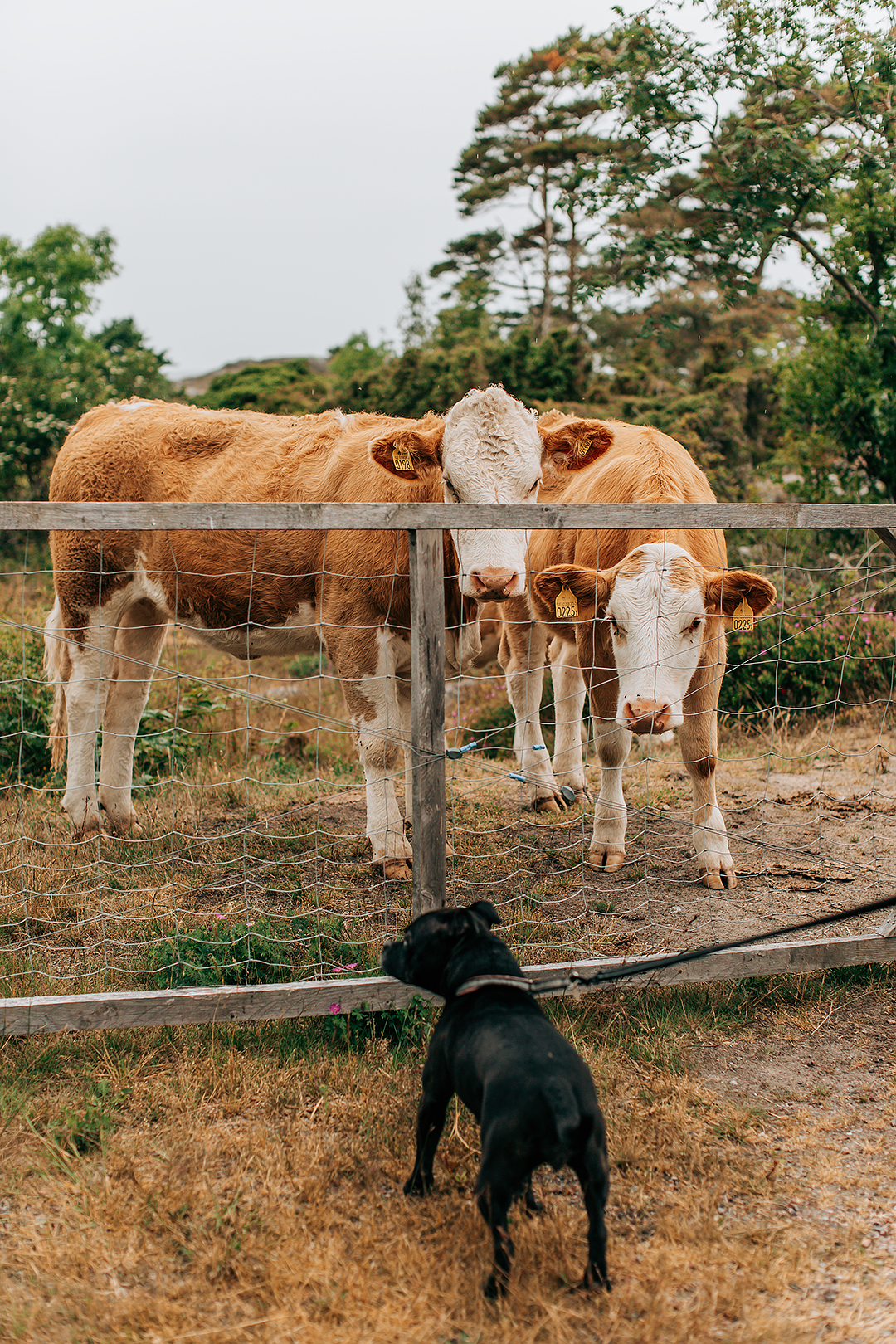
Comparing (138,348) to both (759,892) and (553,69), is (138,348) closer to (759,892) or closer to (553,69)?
(553,69)

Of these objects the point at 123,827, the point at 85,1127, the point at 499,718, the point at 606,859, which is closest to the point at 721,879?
the point at 606,859

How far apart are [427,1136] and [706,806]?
266cm

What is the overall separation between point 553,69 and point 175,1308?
28787mm

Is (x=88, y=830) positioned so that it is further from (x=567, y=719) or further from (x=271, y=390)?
(x=271, y=390)

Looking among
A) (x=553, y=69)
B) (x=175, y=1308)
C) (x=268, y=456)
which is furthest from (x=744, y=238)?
(x=553, y=69)

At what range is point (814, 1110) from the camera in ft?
10.7

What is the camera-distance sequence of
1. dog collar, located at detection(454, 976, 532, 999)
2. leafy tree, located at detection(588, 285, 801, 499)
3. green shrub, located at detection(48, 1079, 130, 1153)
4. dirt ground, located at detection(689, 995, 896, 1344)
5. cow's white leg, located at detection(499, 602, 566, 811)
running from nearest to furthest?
dirt ground, located at detection(689, 995, 896, 1344) < dog collar, located at detection(454, 976, 532, 999) < green shrub, located at detection(48, 1079, 130, 1153) < cow's white leg, located at detection(499, 602, 566, 811) < leafy tree, located at detection(588, 285, 801, 499)

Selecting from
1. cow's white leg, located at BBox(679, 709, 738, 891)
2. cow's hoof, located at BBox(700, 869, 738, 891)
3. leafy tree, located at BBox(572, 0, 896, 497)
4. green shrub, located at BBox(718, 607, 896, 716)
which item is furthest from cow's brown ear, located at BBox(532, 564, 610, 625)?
leafy tree, located at BBox(572, 0, 896, 497)

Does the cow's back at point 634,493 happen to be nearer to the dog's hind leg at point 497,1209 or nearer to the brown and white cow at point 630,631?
the brown and white cow at point 630,631

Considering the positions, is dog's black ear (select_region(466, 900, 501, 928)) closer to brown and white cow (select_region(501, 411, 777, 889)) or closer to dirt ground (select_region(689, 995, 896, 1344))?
dirt ground (select_region(689, 995, 896, 1344))

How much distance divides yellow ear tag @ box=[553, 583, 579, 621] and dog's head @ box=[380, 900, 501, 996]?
1.87 metres

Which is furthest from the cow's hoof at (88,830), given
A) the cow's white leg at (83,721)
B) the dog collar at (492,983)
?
the dog collar at (492,983)

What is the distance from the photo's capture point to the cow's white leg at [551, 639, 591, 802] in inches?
251

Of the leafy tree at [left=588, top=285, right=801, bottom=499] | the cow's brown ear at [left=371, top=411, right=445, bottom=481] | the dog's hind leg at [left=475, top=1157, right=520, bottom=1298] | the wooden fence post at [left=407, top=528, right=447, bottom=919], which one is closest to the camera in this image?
the dog's hind leg at [left=475, top=1157, right=520, bottom=1298]
